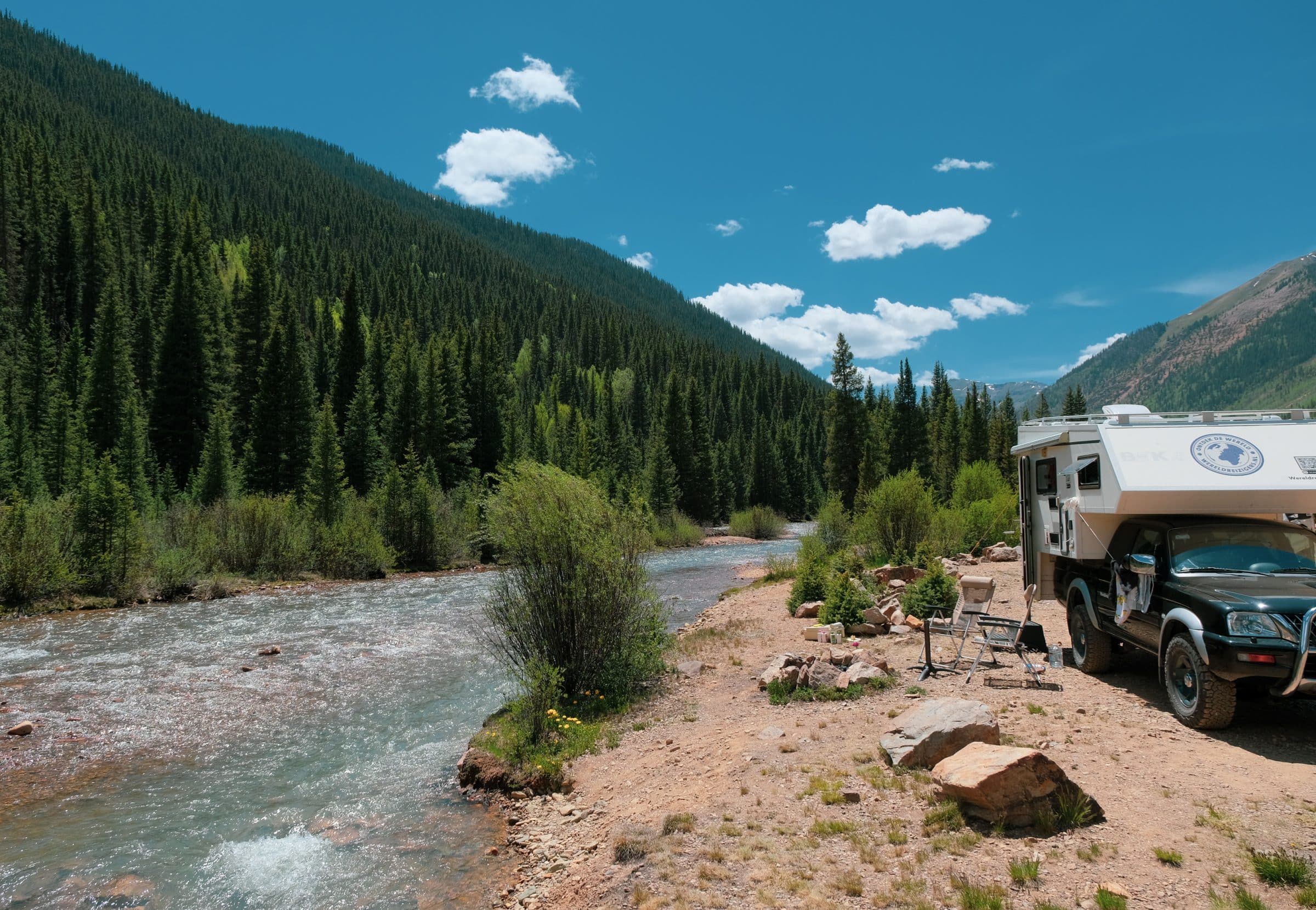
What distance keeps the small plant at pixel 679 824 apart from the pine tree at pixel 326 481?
108ft

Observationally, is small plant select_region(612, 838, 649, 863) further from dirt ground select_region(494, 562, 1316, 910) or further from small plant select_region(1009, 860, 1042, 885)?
small plant select_region(1009, 860, 1042, 885)

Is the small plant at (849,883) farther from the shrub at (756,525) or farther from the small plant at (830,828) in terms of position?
the shrub at (756,525)

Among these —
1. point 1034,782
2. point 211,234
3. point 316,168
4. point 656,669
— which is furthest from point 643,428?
point 316,168

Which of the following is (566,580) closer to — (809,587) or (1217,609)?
(1217,609)

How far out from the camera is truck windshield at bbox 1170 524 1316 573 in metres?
8.55

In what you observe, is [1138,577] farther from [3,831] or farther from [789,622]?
[3,831]

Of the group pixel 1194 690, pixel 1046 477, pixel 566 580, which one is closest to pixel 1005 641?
pixel 1046 477

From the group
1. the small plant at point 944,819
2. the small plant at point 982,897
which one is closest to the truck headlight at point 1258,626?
the small plant at point 944,819

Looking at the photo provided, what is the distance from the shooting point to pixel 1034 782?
6.08 meters

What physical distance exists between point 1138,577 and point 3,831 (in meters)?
14.1

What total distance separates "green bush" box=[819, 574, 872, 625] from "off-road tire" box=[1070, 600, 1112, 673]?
519 cm

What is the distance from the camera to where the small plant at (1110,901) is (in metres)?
4.82

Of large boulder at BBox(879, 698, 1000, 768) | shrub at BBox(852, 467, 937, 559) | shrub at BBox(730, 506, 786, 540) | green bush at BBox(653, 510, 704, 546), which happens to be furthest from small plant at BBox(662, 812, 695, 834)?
shrub at BBox(730, 506, 786, 540)

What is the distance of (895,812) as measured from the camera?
6598 millimetres
